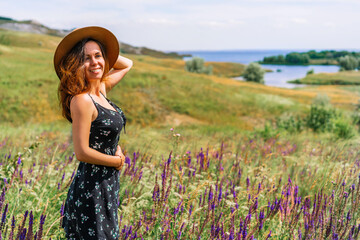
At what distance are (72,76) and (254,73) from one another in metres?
69.1

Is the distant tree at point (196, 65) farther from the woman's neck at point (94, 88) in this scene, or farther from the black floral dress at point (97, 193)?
→ the black floral dress at point (97, 193)

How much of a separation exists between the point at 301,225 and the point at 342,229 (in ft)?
1.62

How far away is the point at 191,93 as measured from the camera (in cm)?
2486

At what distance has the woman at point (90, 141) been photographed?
2350mm

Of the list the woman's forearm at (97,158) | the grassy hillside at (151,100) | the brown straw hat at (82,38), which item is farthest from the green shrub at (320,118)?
the woman's forearm at (97,158)

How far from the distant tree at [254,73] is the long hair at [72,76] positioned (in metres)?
68.1

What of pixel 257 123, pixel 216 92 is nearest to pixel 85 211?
pixel 257 123

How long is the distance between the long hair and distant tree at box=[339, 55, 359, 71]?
94.8 meters

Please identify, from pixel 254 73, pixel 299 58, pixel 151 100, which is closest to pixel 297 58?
pixel 299 58

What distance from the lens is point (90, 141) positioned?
8.04 ft

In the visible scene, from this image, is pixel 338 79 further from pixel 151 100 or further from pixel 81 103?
pixel 81 103

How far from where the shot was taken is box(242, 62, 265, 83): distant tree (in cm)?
6850

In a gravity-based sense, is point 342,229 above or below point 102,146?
below

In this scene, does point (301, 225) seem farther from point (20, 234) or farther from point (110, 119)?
point (20, 234)
